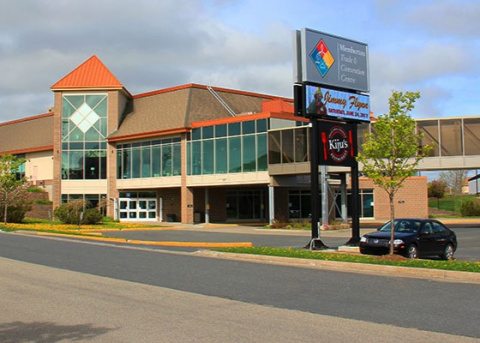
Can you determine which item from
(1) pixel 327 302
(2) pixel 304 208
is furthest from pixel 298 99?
(2) pixel 304 208

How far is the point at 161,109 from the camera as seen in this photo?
1816 inches

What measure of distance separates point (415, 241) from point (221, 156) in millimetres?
24711

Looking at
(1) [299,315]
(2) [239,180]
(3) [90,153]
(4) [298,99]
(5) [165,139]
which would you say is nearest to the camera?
(1) [299,315]

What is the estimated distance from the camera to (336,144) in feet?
69.7

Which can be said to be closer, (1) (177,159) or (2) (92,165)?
(1) (177,159)

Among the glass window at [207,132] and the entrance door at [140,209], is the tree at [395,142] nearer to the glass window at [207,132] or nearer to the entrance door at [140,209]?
the glass window at [207,132]

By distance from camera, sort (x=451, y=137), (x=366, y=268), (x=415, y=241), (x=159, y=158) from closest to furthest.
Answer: (x=366, y=268)
(x=415, y=241)
(x=451, y=137)
(x=159, y=158)

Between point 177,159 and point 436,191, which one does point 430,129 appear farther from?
point 436,191

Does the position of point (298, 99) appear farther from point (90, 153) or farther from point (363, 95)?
point (90, 153)

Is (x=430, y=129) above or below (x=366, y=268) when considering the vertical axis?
above

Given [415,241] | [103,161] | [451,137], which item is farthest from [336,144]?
[103,161]

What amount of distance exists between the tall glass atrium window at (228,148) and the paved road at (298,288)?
2079 cm

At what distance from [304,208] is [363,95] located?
76.2 feet

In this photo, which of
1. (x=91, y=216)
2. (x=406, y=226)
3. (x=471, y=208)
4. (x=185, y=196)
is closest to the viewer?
(x=406, y=226)
